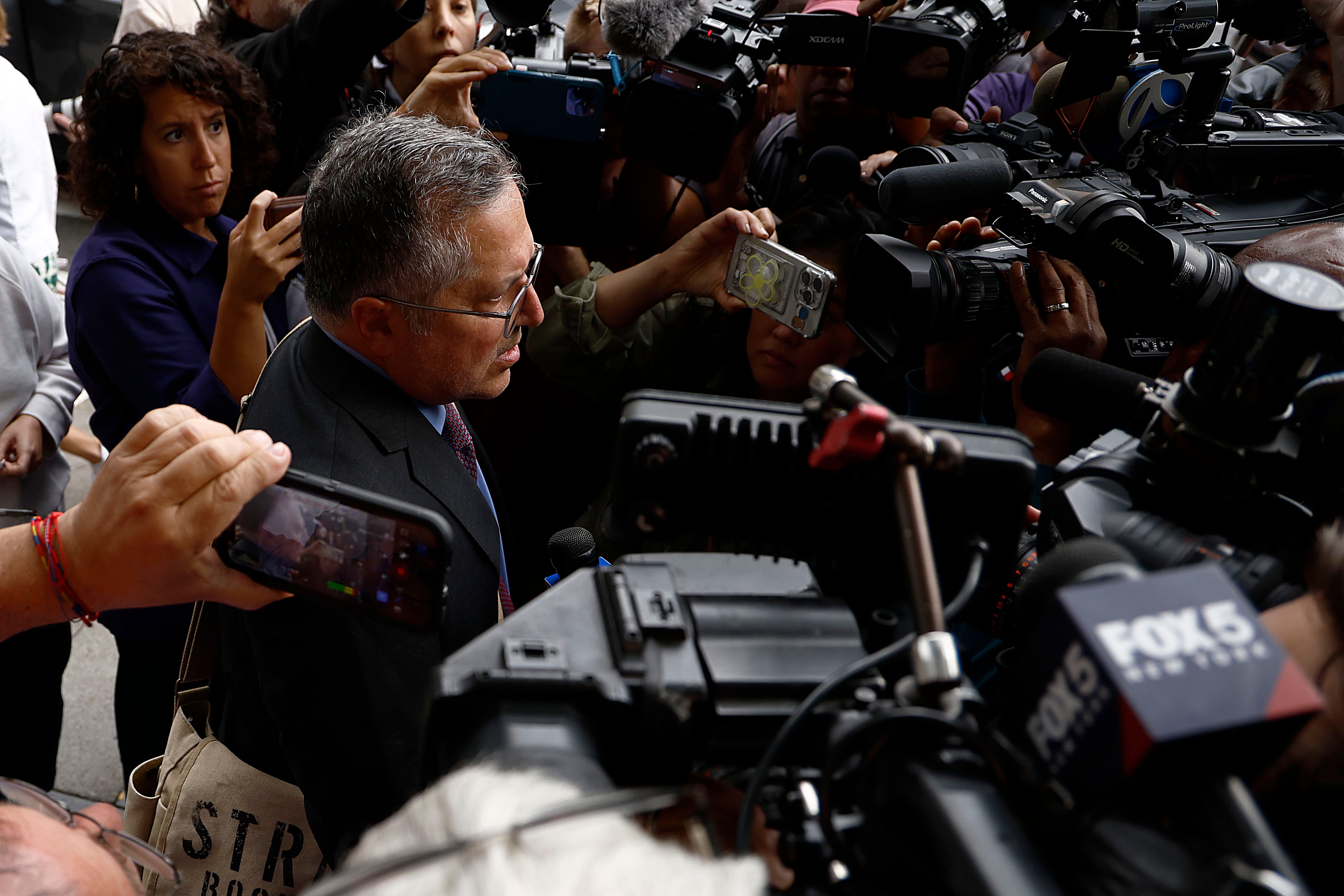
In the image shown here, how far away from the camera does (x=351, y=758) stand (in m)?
1.16

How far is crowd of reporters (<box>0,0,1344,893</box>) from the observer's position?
0.98m

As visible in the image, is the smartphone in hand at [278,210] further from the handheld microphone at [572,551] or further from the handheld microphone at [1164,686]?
the handheld microphone at [1164,686]

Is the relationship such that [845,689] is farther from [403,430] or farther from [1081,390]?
[403,430]

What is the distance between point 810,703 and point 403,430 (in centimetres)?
89

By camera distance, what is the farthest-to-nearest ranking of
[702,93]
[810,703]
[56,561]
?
[702,93] → [56,561] → [810,703]

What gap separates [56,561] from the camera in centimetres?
98

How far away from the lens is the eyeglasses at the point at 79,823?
0.84m

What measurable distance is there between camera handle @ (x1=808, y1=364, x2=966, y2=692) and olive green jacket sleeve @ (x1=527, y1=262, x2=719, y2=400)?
1338mm

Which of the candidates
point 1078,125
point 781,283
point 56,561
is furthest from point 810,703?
point 1078,125

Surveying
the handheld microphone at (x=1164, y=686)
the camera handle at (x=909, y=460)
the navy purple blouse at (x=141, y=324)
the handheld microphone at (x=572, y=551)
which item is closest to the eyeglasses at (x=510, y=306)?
the handheld microphone at (x=572, y=551)

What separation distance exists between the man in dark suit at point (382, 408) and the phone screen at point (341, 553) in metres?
0.18

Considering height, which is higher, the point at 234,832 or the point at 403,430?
the point at 403,430

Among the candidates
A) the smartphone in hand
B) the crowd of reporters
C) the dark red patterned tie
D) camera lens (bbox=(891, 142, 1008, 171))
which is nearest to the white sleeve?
the crowd of reporters

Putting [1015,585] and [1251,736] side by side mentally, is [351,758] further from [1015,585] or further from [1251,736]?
[1251,736]
